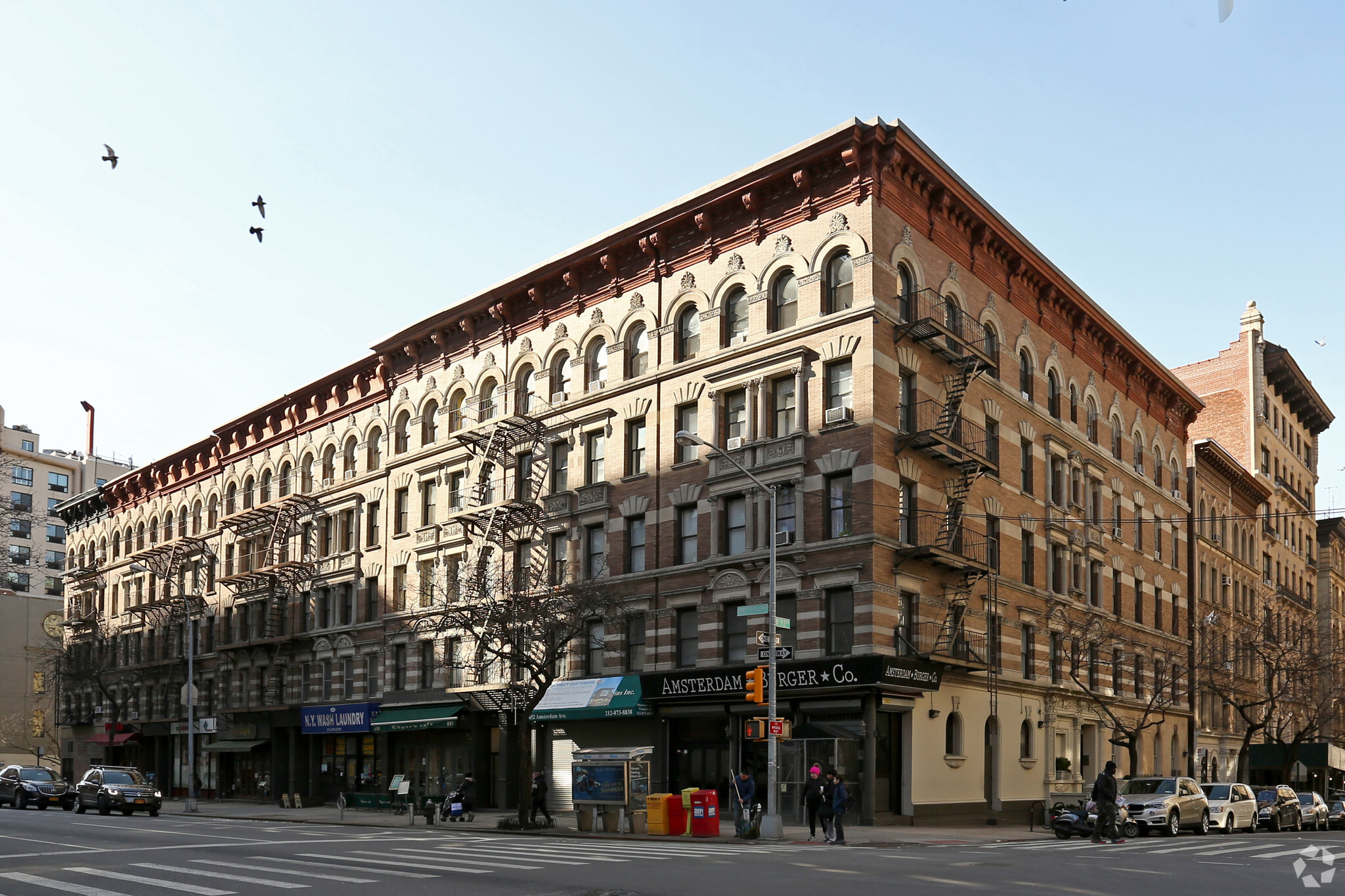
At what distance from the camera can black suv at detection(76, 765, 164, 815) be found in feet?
145

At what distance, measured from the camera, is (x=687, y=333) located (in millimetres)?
42281

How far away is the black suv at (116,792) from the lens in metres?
44.1

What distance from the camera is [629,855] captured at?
77.0 feet

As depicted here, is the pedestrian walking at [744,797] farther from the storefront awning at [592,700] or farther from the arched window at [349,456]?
the arched window at [349,456]

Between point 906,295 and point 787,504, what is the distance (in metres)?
7.31

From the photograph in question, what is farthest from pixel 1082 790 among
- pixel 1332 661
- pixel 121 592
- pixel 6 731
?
pixel 6 731

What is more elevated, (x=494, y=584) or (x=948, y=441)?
(x=948, y=441)

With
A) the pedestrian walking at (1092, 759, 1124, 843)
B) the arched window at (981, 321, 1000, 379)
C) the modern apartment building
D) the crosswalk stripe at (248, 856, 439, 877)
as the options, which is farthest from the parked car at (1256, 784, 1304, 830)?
the crosswalk stripe at (248, 856, 439, 877)

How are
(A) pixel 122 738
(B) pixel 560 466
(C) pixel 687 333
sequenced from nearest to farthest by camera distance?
1. (C) pixel 687 333
2. (B) pixel 560 466
3. (A) pixel 122 738

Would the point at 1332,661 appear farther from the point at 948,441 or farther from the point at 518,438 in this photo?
the point at 518,438

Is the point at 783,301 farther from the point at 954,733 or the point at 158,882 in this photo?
the point at 158,882

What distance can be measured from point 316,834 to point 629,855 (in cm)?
1247

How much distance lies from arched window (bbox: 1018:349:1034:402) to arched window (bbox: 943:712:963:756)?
12443mm

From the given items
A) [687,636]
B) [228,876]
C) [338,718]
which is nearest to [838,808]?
[687,636]
